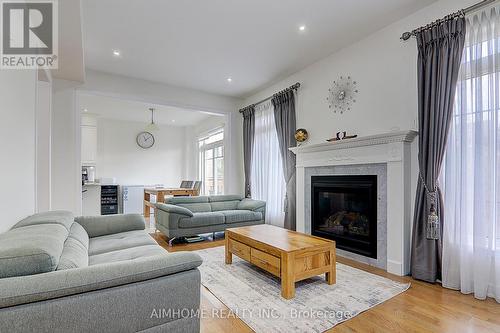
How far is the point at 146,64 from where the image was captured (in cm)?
441

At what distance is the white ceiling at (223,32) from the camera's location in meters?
2.93

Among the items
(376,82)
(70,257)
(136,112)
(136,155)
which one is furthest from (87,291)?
(136,155)

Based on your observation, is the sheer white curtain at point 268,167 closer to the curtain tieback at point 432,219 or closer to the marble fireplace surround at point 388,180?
the marble fireplace surround at point 388,180

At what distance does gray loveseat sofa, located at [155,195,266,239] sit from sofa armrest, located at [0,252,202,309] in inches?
112

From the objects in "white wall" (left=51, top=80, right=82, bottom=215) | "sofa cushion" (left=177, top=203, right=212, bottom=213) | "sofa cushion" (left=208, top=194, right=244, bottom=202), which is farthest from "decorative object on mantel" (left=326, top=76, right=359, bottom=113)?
"white wall" (left=51, top=80, right=82, bottom=215)

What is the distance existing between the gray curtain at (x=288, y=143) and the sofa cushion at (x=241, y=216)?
1.90 ft

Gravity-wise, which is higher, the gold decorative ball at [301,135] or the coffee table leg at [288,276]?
the gold decorative ball at [301,135]

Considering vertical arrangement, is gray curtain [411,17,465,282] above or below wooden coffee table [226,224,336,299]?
above

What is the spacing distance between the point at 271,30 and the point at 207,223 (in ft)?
9.90

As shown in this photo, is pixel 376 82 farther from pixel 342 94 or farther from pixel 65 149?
pixel 65 149

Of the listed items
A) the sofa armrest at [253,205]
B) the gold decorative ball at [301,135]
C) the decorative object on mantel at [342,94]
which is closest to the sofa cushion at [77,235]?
the sofa armrest at [253,205]

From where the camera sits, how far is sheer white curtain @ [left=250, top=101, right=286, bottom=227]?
5125 mm

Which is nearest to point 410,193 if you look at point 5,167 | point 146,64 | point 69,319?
point 69,319

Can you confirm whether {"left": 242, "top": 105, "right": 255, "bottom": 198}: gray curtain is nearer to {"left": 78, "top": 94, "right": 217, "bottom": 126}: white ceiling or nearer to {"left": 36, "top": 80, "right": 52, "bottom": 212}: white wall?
{"left": 78, "top": 94, "right": 217, "bottom": 126}: white ceiling
